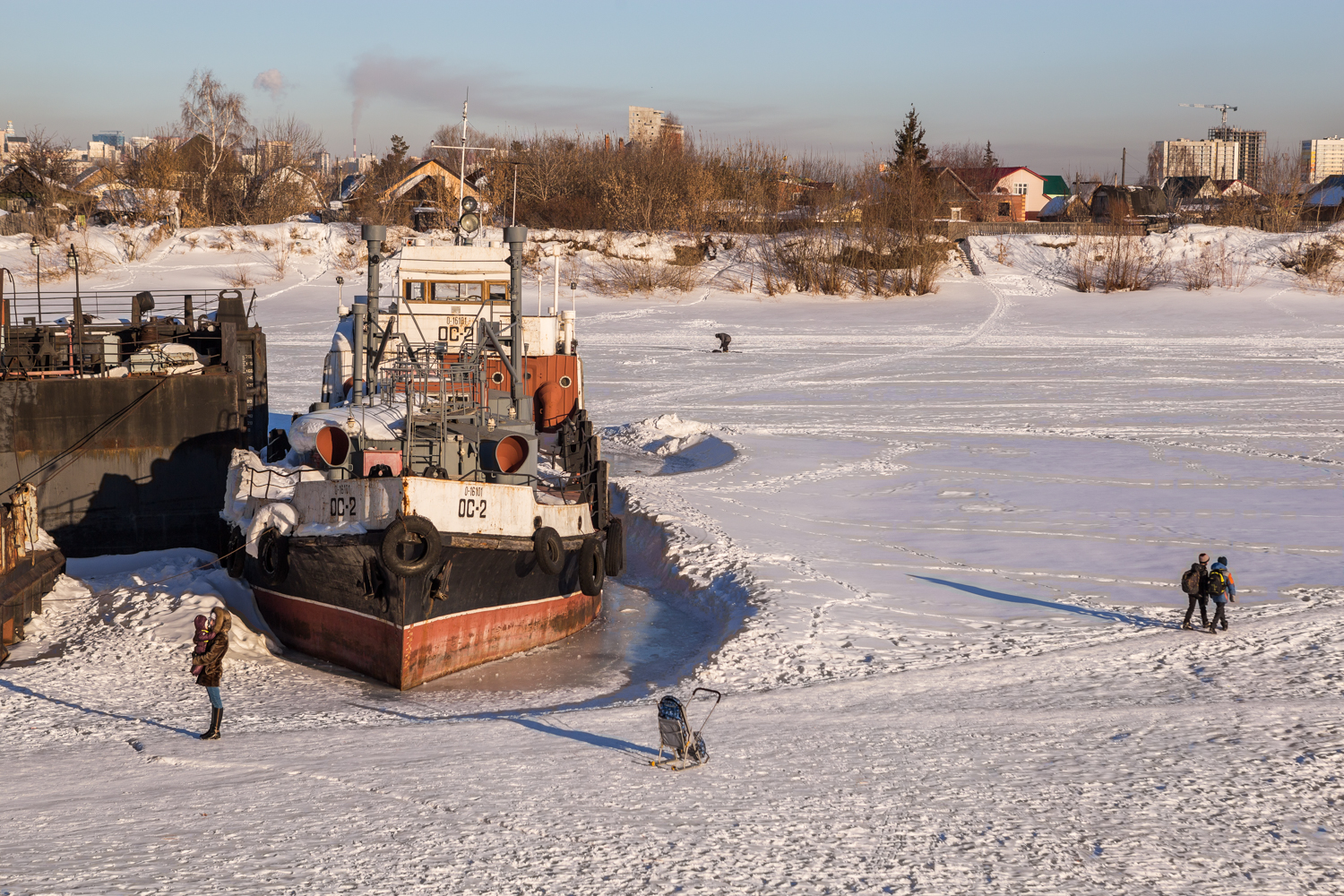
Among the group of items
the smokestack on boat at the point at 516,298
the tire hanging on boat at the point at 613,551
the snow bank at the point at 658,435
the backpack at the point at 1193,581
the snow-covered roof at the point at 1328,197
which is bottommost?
the tire hanging on boat at the point at 613,551

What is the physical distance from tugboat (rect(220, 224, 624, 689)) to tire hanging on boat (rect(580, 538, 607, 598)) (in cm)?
2

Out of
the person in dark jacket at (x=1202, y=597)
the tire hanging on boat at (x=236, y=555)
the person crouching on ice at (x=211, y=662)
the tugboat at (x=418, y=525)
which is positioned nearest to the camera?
the person crouching on ice at (x=211, y=662)

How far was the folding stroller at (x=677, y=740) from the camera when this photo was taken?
1016 centimetres

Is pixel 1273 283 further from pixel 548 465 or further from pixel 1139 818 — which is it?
pixel 1139 818

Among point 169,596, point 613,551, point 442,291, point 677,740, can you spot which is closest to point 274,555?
point 169,596

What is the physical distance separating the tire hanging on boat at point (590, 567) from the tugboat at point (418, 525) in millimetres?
25

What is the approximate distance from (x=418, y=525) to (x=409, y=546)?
0.38 metres

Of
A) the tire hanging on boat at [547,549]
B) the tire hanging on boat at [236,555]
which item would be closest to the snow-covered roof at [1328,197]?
the tire hanging on boat at [547,549]

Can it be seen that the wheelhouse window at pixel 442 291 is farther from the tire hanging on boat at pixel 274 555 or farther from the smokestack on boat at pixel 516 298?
the tire hanging on boat at pixel 274 555

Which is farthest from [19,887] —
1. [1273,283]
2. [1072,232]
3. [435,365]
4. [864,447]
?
[1072,232]

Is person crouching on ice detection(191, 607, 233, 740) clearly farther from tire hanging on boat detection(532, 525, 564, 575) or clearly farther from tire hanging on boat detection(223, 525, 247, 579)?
tire hanging on boat detection(223, 525, 247, 579)

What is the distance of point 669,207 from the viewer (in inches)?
2746

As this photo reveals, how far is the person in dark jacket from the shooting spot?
46.7 feet

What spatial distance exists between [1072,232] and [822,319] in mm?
22513
